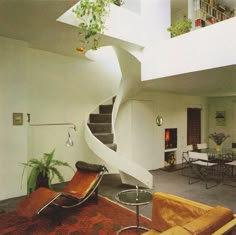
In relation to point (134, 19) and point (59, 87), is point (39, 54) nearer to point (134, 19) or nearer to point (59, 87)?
point (59, 87)

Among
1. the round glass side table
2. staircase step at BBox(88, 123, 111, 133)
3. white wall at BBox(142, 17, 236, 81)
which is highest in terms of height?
white wall at BBox(142, 17, 236, 81)

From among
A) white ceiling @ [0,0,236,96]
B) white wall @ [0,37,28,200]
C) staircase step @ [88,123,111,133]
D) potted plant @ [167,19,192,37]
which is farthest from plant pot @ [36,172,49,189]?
potted plant @ [167,19,192,37]

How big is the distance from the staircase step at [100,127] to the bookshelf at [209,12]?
3.23m

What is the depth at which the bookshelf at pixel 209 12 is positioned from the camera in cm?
523

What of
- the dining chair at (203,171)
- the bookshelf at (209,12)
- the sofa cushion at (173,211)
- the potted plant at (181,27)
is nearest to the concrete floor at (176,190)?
the dining chair at (203,171)

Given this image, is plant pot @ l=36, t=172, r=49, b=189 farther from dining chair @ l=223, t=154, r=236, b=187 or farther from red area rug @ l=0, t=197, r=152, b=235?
dining chair @ l=223, t=154, r=236, b=187

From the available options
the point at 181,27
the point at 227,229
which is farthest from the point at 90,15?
the point at 227,229

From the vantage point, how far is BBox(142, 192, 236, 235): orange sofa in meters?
1.58

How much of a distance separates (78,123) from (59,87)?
1.01 meters

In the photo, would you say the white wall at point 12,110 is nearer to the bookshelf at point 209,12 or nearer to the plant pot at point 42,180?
the plant pot at point 42,180

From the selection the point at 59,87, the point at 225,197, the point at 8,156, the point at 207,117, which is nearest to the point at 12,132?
the point at 8,156

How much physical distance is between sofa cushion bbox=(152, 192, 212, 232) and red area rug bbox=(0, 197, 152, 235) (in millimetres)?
775

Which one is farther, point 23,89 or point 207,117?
point 207,117

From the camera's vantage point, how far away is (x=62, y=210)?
11.4 ft
